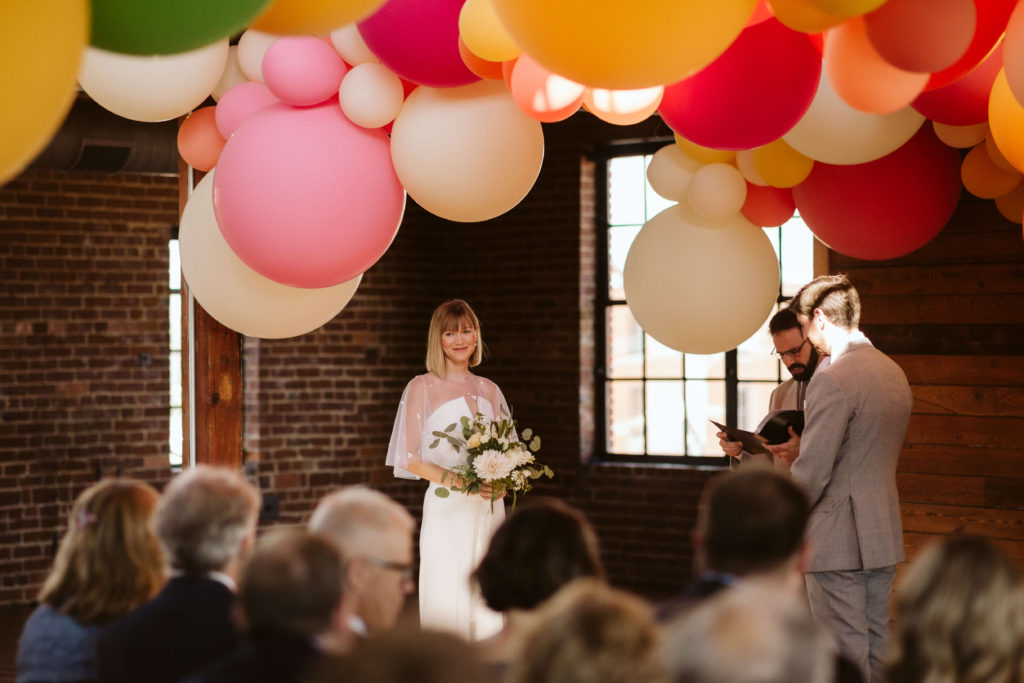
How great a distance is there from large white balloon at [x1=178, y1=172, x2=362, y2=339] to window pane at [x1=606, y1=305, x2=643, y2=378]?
3.75m

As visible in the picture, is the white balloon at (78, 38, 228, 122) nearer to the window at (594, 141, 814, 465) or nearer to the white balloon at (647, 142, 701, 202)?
the white balloon at (647, 142, 701, 202)

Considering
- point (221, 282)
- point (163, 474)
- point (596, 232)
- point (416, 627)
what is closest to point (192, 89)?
point (221, 282)

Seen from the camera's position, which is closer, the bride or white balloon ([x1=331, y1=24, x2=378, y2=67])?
white balloon ([x1=331, y1=24, x2=378, y2=67])

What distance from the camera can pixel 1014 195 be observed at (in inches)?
125

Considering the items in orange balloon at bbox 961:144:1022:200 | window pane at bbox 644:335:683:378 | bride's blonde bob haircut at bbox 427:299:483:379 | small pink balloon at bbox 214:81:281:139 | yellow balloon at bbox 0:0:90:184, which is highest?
small pink balloon at bbox 214:81:281:139

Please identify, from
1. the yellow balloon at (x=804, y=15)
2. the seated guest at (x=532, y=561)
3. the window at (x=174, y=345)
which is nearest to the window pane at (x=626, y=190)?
the window at (x=174, y=345)

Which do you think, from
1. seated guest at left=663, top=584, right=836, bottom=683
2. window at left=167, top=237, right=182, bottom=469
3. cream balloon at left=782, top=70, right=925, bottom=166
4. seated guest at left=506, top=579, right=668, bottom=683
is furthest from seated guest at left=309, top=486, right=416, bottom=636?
window at left=167, top=237, right=182, bottom=469

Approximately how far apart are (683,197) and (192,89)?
4.56 feet

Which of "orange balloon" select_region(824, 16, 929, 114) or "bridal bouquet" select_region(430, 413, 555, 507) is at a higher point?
"orange balloon" select_region(824, 16, 929, 114)

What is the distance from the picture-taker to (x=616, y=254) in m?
6.88

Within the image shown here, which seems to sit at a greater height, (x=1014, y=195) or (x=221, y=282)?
(x=1014, y=195)

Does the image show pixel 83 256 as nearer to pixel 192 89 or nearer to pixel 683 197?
pixel 192 89

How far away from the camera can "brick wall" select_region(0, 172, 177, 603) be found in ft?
21.9

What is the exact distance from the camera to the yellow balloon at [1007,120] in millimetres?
2479
